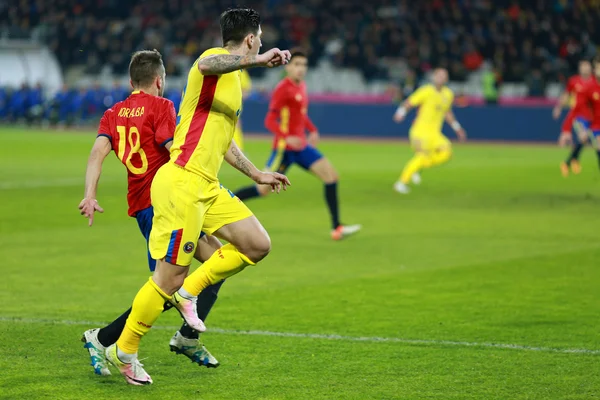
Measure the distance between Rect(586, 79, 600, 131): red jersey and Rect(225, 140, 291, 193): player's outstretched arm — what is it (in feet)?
44.4

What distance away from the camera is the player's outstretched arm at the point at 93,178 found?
20.3 feet

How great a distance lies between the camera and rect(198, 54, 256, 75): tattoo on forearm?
5.66 m

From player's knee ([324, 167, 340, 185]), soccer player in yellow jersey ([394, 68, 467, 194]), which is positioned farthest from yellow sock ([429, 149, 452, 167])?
player's knee ([324, 167, 340, 185])

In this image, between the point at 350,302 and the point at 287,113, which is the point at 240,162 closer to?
the point at 350,302

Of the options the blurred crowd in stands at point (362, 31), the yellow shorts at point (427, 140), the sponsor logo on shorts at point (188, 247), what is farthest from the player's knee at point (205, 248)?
the blurred crowd in stands at point (362, 31)

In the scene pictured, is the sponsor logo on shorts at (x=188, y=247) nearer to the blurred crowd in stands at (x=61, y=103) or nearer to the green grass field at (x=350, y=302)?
the green grass field at (x=350, y=302)

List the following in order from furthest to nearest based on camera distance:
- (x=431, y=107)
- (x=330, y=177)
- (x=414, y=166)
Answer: (x=431, y=107)
(x=414, y=166)
(x=330, y=177)

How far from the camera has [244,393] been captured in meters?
5.92

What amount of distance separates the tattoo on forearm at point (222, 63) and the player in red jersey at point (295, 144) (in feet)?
23.9

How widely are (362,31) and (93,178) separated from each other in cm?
3476

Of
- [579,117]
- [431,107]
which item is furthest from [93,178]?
[579,117]

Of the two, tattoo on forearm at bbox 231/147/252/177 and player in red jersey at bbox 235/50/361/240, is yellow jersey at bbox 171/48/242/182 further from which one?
player in red jersey at bbox 235/50/361/240

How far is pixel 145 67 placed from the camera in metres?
6.43

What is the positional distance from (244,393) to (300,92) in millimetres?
8331
